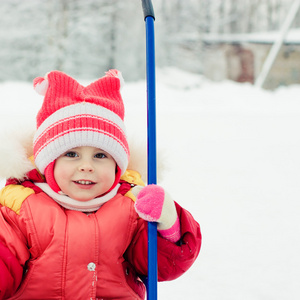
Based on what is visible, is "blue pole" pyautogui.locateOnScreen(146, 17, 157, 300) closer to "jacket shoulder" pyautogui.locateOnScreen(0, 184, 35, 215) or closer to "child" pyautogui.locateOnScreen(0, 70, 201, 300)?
"child" pyautogui.locateOnScreen(0, 70, 201, 300)

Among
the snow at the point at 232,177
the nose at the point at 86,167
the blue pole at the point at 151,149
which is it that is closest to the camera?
the blue pole at the point at 151,149

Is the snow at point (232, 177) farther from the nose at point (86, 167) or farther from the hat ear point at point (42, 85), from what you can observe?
the nose at point (86, 167)

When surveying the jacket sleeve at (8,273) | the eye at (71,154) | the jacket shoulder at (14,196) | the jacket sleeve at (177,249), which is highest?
the eye at (71,154)

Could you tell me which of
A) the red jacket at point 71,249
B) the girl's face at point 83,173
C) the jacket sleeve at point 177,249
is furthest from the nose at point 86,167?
the jacket sleeve at point 177,249

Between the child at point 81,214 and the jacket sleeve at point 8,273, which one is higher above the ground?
the child at point 81,214

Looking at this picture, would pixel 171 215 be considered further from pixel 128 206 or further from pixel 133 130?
pixel 133 130

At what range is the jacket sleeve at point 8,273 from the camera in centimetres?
95

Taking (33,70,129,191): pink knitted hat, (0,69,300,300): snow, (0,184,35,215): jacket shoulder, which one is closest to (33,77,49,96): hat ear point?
(33,70,129,191): pink knitted hat

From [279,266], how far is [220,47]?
20.2 feet

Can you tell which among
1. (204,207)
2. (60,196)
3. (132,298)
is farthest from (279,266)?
(60,196)

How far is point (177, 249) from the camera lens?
107 cm

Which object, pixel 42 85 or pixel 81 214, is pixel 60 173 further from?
pixel 42 85

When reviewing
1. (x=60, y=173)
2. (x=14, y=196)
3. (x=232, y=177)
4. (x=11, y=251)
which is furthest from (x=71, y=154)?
(x=232, y=177)

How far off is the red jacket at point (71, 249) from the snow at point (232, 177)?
0.92 feet
